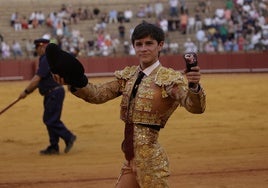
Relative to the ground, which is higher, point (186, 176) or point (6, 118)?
point (186, 176)

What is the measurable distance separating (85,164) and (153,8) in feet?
60.7

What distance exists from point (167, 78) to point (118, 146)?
5.84m

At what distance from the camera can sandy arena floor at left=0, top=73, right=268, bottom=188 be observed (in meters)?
7.00

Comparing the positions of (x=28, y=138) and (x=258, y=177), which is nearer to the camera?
(x=258, y=177)

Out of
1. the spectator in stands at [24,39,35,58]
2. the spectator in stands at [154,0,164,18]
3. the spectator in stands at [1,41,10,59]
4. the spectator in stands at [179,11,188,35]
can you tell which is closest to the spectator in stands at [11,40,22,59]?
the spectator in stands at [1,41,10,59]

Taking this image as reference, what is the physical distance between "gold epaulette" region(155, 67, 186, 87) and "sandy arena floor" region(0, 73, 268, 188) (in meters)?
2.95

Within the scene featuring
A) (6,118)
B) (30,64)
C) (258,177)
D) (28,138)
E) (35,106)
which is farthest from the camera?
(30,64)

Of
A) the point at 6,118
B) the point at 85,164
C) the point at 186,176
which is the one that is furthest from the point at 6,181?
the point at 6,118

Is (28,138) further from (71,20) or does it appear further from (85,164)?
(71,20)

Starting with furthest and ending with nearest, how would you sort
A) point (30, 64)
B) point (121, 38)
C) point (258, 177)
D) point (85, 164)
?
point (121, 38)
point (30, 64)
point (85, 164)
point (258, 177)

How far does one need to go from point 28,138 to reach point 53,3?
16.1m

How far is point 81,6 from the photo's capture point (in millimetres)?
26000

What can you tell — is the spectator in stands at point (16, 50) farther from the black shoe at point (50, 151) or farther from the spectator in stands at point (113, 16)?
the black shoe at point (50, 151)

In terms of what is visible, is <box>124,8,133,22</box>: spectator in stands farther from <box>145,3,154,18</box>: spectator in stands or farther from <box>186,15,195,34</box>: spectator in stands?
<box>186,15,195,34</box>: spectator in stands
